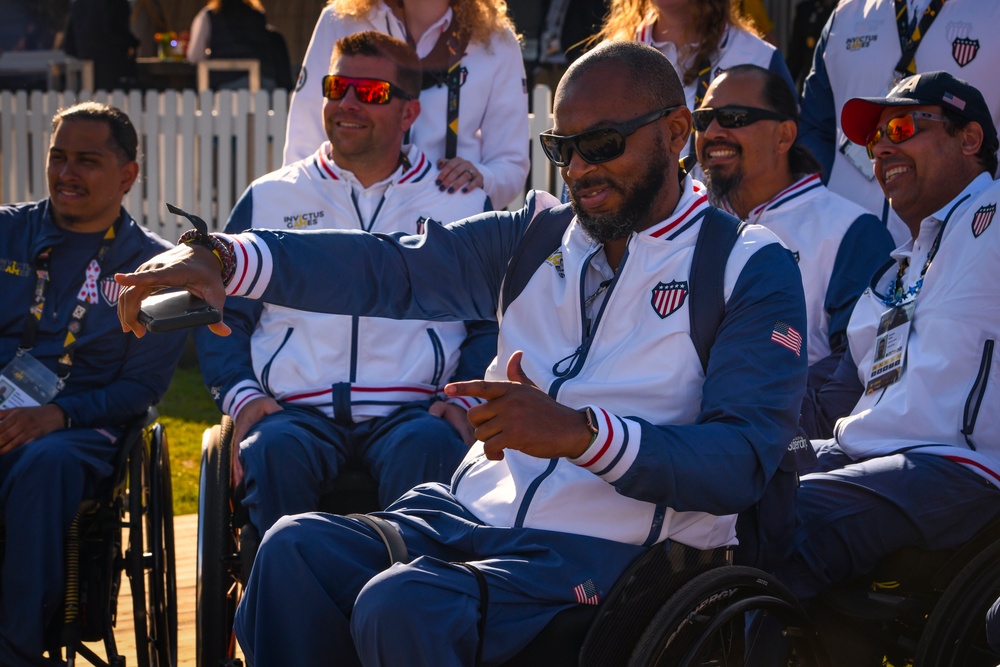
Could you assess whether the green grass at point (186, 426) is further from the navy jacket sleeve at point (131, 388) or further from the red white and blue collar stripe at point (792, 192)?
the red white and blue collar stripe at point (792, 192)

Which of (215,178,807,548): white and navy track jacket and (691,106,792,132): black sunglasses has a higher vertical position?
(691,106,792,132): black sunglasses

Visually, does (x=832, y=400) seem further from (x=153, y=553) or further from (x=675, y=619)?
(x=153, y=553)

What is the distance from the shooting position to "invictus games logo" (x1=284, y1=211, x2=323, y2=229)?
176 inches

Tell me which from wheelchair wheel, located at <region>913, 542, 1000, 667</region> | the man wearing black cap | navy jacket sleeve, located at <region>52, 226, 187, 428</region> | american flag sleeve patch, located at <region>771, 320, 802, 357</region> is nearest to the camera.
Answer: american flag sleeve patch, located at <region>771, 320, 802, 357</region>

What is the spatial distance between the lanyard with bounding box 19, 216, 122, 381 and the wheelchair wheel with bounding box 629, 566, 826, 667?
253 centimetres

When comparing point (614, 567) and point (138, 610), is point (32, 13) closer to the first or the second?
point (138, 610)

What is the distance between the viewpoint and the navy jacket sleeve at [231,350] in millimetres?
4273

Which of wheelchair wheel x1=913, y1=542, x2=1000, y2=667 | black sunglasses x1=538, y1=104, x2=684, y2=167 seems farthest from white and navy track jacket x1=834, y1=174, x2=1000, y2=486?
black sunglasses x1=538, y1=104, x2=684, y2=167

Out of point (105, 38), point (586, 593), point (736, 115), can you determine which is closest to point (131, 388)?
point (586, 593)

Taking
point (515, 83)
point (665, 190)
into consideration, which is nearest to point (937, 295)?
point (665, 190)

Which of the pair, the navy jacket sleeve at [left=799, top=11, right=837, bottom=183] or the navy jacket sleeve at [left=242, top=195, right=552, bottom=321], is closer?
the navy jacket sleeve at [left=242, top=195, right=552, bottom=321]

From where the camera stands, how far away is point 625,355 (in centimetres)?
289

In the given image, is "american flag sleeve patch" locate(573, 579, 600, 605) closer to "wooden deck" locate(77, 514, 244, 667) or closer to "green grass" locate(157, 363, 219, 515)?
"wooden deck" locate(77, 514, 244, 667)

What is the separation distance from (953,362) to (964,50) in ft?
5.61
